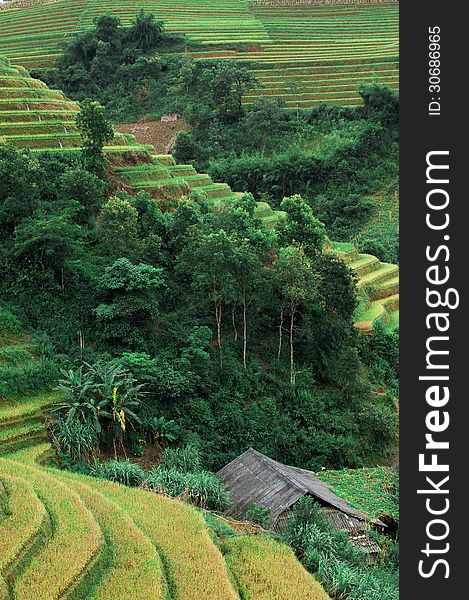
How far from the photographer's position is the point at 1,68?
25469 mm

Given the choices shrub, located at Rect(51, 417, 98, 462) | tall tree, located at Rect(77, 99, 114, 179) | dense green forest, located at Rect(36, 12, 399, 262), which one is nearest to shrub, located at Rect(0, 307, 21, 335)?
shrub, located at Rect(51, 417, 98, 462)

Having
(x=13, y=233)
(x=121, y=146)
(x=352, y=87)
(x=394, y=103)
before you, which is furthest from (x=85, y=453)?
(x=352, y=87)

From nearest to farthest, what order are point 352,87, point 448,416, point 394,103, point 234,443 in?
point 448,416 → point 234,443 → point 394,103 → point 352,87

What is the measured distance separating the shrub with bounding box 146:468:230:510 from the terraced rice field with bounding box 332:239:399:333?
30.4 ft

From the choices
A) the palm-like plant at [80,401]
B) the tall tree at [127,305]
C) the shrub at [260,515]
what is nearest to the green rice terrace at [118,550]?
the shrub at [260,515]

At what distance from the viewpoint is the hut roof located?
10.6 metres

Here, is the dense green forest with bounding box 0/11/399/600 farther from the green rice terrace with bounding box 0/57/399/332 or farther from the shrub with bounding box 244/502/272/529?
the green rice terrace with bounding box 0/57/399/332

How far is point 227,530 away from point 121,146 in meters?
16.7

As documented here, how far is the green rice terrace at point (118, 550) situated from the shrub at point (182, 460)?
1.52 m

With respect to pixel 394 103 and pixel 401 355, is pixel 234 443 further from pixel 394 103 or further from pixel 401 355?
pixel 394 103

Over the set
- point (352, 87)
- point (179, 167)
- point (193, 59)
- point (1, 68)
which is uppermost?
point (193, 59)

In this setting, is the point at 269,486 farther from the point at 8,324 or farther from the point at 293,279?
the point at 8,324

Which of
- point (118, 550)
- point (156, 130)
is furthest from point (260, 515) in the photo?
point (156, 130)

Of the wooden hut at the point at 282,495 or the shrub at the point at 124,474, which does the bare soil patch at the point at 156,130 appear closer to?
the wooden hut at the point at 282,495
